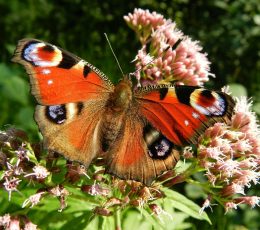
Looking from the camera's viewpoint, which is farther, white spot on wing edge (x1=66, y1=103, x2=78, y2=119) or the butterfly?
white spot on wing edge (x1=66, y1=103, x2=78, y2=119)

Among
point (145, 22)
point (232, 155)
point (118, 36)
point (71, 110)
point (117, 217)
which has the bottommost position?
point (118, 36)

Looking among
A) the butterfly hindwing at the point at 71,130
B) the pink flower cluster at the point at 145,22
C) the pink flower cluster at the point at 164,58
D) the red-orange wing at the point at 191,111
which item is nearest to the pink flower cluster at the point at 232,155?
the red-orange wing at the point at 191,111

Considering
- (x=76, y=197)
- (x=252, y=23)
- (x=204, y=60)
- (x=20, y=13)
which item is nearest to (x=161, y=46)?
(x=204, y=60)

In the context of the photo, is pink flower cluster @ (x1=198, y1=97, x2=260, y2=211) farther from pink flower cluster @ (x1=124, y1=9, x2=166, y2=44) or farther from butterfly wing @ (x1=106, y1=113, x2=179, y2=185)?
pink flower cluster @ (x1=124, y1=9, x2=166, y2=44)

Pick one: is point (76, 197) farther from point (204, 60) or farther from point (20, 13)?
point (20, 13)

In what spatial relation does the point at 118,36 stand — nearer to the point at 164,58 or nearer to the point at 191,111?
→ the point at 164,58

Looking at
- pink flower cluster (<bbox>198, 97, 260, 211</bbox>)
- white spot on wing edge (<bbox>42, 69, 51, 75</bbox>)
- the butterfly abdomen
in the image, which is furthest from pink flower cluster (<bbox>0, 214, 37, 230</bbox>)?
pink flower cluster (<bbox>198, 97, 260, 211</bbox>)

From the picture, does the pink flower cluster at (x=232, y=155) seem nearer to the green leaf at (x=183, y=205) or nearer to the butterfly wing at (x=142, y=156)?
the green leaf at (x=183, y=205)

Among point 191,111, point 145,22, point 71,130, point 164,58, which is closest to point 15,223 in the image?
point 71,130

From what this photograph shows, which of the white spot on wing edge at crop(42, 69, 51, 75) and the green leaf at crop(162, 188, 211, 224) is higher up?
the white spot on wing edge at crop(42, 69, 51, 75)
